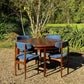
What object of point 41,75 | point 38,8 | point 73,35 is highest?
point 38,8

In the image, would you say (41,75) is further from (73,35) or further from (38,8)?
(38,8)

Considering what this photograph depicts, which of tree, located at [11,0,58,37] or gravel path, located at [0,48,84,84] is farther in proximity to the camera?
tree, located at [11,0,58,37]

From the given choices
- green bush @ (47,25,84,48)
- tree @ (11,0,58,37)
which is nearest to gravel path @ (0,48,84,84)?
green bush @ (47,25,84,48)

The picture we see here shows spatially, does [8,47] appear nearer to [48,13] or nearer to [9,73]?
[48,13]

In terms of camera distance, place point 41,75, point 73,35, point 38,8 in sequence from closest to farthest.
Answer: point 41,75 < point 73,35 < point 38,8

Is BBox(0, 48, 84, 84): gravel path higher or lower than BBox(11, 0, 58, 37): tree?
lower

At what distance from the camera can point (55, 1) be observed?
7.91 meters

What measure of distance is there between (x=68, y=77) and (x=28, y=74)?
3.56ft

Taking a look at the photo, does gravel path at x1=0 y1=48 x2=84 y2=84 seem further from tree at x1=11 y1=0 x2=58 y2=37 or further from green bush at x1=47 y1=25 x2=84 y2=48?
tree at x1=11 y1=0 x2=58 y2=37

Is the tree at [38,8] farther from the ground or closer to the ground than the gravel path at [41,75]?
farther from the ground

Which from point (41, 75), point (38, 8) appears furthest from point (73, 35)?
point (41, 75)

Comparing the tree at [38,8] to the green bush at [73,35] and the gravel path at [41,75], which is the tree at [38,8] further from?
the gravel path at [41,75]

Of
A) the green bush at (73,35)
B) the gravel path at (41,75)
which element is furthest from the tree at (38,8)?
the gravel path at (41,75)

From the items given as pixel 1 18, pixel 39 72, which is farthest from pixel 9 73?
pixel 1 18
